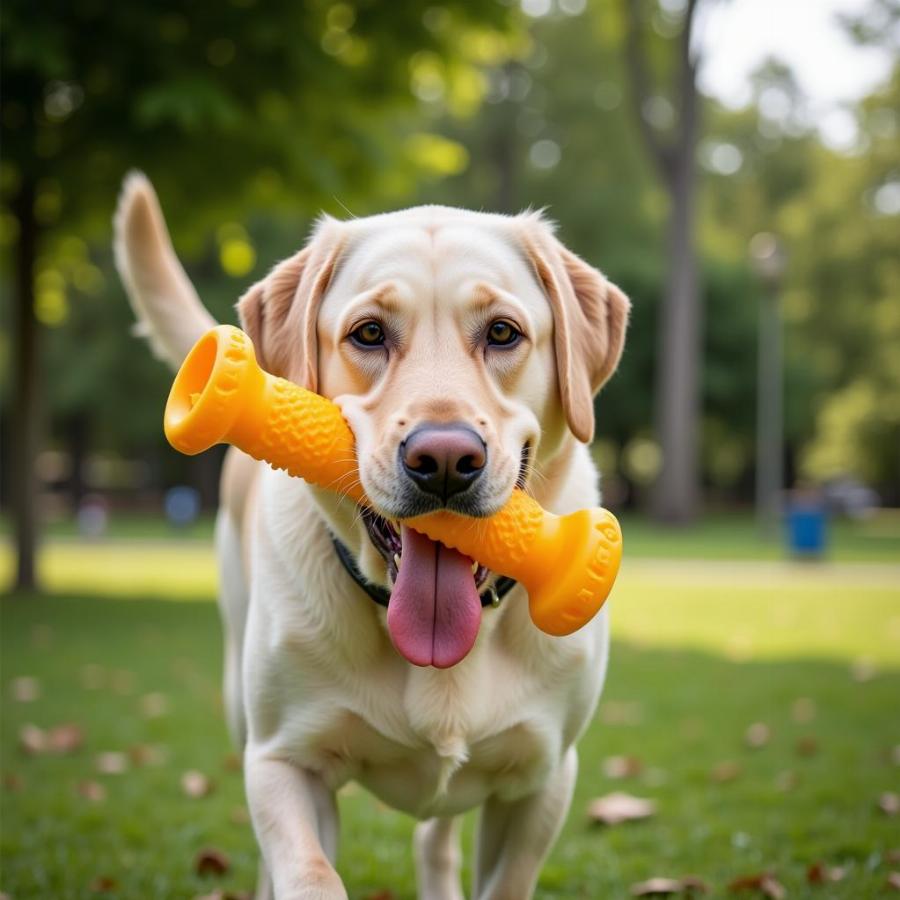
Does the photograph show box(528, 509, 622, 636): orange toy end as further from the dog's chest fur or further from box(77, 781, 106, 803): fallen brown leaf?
box(77, 781, 106, 803): fallen brown leaf

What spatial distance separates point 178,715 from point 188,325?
10.1 ft

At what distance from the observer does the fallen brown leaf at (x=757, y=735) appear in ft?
20.1

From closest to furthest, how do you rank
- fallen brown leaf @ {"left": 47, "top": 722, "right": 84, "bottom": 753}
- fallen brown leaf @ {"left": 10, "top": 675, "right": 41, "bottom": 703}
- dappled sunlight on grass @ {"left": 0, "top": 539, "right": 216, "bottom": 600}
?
1. fallen brown leaf @ {"left": 47, "top": 722, "right": 84, "bottom": 753}
2. fallen brown leaf @ {"left": 10, "top": 675, "right": 41, "bottom": 703}
3. dappled sunlight on grass @ {"left": 0, "top": 539, "right": 216, "bottom": 600}

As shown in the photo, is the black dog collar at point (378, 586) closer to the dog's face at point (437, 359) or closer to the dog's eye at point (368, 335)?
the dog's face at point (437, 359)

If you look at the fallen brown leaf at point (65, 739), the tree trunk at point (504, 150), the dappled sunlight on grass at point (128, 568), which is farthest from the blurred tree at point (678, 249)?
the fallen brown leaf at point (65, 739)

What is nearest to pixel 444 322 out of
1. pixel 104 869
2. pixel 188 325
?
pixel 188 325

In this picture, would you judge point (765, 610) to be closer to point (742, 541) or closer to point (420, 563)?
point (420, 563)

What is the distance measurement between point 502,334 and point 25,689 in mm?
5879

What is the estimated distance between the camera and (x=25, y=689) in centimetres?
772

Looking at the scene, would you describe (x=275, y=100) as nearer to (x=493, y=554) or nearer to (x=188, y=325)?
(x=188, y=325)

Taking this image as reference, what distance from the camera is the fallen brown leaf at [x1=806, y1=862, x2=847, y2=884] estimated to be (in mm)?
3926

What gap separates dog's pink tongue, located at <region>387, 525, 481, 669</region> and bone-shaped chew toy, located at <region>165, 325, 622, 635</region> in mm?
66

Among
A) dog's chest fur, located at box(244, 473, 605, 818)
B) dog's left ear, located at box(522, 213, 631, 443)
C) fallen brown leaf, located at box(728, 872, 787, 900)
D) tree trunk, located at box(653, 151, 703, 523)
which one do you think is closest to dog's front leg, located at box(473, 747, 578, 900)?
dog's chest fur, located at box(244, 473, 605, 818)

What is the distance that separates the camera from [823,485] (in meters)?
47.9
